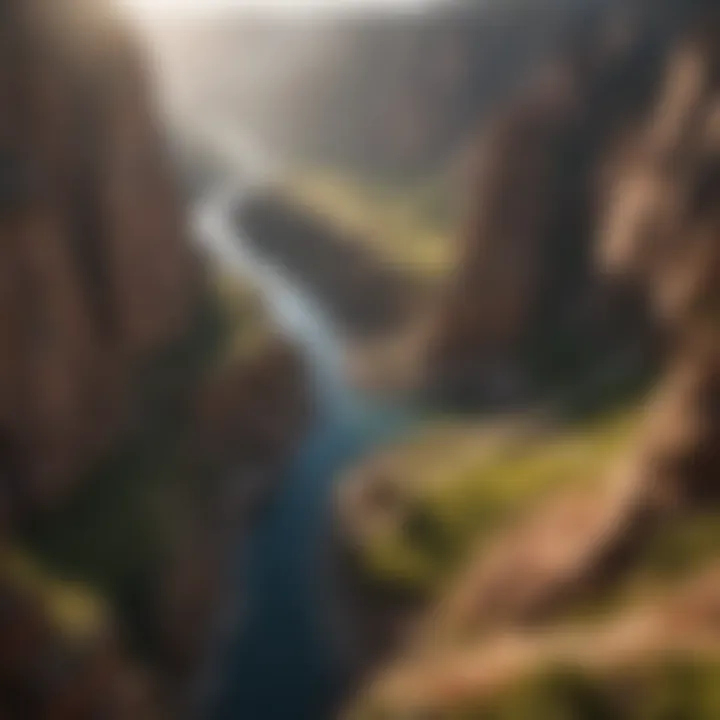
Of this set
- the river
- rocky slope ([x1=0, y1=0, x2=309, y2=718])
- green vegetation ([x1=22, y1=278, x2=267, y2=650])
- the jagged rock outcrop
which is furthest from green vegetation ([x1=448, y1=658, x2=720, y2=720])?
the jagged rock outcrop

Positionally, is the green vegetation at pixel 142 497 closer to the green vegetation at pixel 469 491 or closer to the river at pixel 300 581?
the river at pixel 300 581

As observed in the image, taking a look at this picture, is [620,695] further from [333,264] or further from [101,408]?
[333,264]

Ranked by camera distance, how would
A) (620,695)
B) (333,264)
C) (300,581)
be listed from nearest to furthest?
(620,695) → (300,581) → (333,264)

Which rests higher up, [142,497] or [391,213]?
[391,213]

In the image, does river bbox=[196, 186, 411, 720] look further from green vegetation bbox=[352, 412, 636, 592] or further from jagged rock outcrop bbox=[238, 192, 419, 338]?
jagged rock outcrop bbox=[238, 192, 419, 338]

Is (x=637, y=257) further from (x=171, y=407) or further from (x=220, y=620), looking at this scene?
(x=220, y=620)

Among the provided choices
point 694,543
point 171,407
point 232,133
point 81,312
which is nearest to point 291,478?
point 171,407

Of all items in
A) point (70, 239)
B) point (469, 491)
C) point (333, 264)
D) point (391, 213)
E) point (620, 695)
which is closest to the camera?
point (620, 695)

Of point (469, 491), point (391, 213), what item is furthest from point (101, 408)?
point (391, 213)
